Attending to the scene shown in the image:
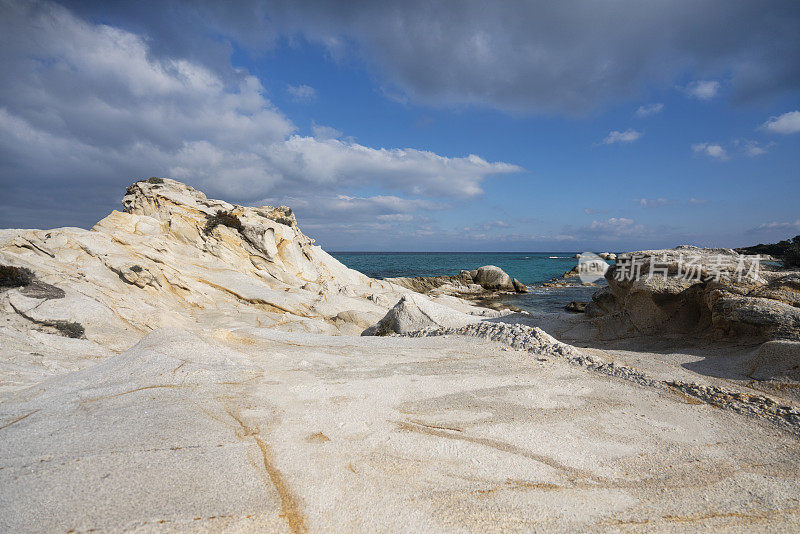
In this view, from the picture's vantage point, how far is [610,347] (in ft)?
33.4

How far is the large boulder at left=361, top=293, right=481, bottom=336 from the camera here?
9.89 m

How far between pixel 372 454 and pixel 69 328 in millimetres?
8436

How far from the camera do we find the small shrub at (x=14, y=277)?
837cm

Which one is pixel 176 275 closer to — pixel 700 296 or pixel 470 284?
pixel 700 296

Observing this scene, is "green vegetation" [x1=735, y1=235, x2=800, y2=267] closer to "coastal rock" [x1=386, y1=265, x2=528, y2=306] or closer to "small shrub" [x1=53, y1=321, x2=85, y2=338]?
"small shrub" [x1=53, y1=321, x2=85, y2=338]

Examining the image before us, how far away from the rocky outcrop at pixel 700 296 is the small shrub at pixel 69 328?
1387cm

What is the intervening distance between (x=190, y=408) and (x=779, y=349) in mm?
8637

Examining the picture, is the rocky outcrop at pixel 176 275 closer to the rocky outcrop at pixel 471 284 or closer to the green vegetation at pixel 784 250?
the green vegetation at pixel 784 250

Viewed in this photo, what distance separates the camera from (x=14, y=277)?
336 inches

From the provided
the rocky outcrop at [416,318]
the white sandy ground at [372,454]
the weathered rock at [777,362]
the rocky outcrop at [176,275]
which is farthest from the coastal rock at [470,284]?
the white sandy ground at [372,454]

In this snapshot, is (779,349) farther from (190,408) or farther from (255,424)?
(190,408)

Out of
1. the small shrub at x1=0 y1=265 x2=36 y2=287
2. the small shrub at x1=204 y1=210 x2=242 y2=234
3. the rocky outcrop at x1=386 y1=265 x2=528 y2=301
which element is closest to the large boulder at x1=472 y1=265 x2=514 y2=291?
the rocky outcrop at x1=386 y1=265 x2=528 y2=301

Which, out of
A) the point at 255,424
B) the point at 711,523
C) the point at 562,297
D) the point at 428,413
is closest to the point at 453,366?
the point at 428,413

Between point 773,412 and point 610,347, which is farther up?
point 773,412
